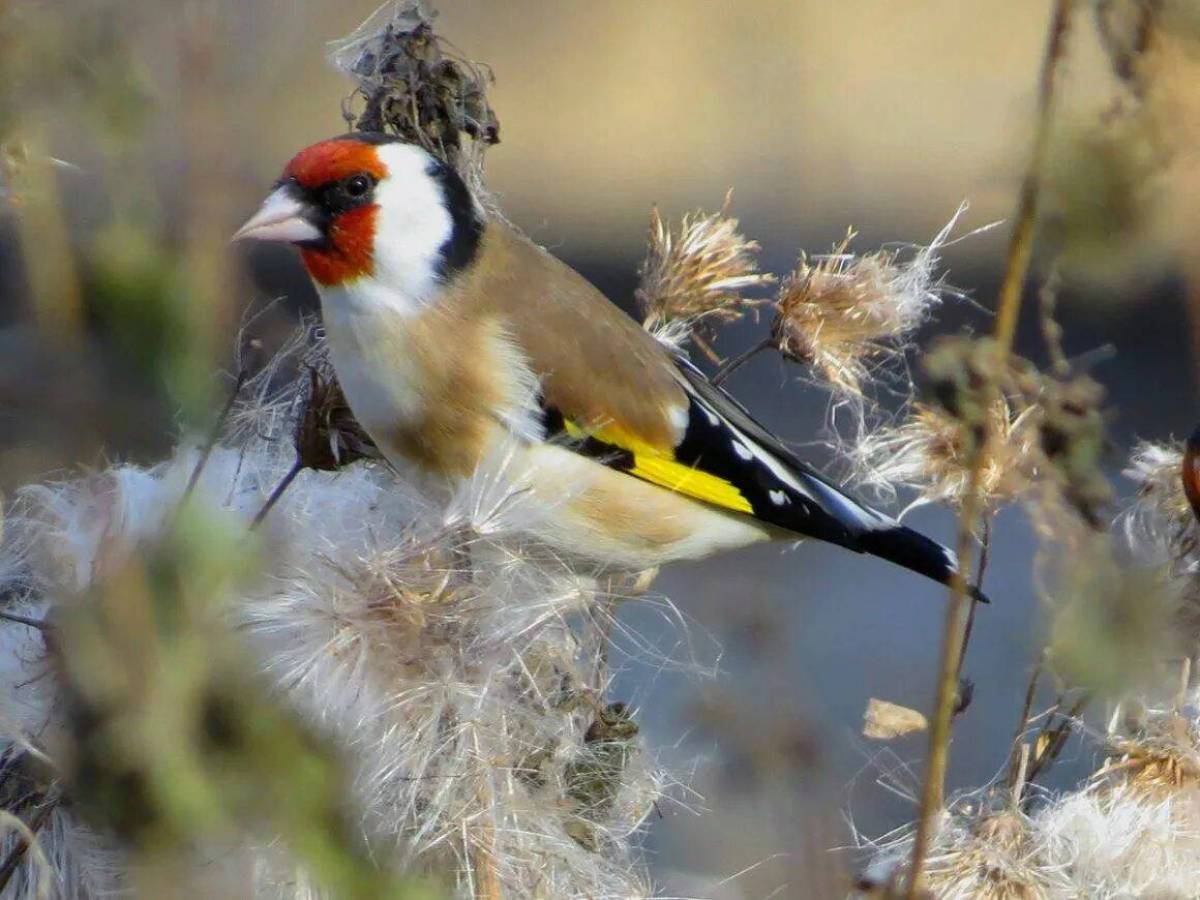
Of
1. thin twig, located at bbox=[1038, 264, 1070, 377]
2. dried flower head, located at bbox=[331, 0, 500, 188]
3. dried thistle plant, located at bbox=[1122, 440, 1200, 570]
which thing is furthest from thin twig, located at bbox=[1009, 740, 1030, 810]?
dried flower head, located at bbox=[331, 0, 500, 188]

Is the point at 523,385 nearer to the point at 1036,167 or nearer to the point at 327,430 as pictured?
the point at 327,430

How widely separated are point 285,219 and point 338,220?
0.07m

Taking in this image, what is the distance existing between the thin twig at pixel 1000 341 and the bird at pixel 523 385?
0.78m

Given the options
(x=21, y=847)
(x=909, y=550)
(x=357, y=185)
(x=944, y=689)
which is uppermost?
(x=944, y=689)

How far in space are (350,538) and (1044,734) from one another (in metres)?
0.60

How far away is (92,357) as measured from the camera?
0.79m

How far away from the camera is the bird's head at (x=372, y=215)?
176 cm

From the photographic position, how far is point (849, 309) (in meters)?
1.72

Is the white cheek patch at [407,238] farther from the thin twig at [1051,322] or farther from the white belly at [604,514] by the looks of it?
the thin twig at [1051,322]

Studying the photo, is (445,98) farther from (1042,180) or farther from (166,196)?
(1042,180)

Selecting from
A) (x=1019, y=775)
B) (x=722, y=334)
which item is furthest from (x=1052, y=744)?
(x=722, y=334)

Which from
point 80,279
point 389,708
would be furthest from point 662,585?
point 80,279

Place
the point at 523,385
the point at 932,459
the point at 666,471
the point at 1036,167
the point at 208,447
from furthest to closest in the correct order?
the point at 666,471 < the point at 523,385 < the point at 932,459 < the point at 208,447 < the point at 1036,167

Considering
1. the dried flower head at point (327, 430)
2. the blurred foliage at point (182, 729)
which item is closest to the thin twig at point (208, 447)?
the blurred foliage at point (182, 729)
